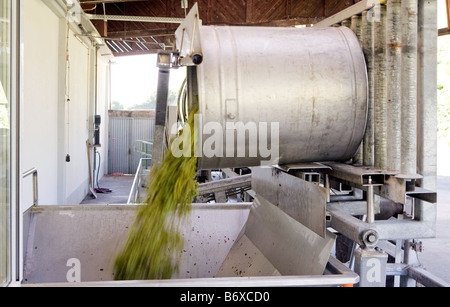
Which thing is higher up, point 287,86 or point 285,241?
point 287,86

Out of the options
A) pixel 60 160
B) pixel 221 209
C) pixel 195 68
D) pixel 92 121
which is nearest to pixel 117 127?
pixel 92 121

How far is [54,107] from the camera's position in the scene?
6.35m

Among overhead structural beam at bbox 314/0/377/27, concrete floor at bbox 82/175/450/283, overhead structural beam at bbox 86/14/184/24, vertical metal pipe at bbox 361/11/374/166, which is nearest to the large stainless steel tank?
vertical metal pipe at bbox 361/11/374/166

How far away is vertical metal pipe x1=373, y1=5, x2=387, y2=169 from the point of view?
2.01 meters

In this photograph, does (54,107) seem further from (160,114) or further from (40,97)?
(160,114)

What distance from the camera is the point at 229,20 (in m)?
7.54

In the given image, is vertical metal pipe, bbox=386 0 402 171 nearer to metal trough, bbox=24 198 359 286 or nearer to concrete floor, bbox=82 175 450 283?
metal trough, bbox=24 198 359 286

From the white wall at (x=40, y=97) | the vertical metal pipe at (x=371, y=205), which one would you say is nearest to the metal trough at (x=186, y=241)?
the vertical metal pipe at (x=371, y=205)

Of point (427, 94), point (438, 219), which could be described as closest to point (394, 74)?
point (427, 94)

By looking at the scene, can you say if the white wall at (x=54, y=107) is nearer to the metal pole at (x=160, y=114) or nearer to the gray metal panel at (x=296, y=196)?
Result: the metal pole at (x=160, y=114)

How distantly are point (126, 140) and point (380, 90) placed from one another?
1245cm

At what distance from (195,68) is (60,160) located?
519cm

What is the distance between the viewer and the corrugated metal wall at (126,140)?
13.7 metres

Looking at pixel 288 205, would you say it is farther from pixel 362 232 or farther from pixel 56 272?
pixel 56 272
